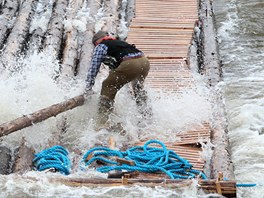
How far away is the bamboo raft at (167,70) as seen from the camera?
674 cm

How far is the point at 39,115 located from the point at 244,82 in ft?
18.0

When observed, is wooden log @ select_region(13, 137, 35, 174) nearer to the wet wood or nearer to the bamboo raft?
the bamboo raft

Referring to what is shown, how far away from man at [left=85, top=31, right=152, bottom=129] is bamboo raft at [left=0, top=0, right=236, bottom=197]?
37 centimetres

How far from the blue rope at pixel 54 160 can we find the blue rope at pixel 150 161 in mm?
276

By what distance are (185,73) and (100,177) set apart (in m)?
3.79

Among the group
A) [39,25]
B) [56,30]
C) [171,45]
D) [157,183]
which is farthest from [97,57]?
[39,25]

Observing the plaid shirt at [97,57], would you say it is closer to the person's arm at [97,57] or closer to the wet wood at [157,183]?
the person's arm at [97,57]

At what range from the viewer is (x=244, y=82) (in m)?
12.2

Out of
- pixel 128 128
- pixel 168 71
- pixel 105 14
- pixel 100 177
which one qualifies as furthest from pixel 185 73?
pixel 100 177

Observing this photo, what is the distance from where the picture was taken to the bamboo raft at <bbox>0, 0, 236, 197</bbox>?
6.74 meters

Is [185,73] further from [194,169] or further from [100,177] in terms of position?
[100,177]

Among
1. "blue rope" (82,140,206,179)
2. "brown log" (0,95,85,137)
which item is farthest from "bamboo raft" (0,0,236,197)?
"blue rope" (82,140,206,179)

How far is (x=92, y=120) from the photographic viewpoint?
28.4 feet

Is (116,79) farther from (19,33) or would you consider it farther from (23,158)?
(19,33)
